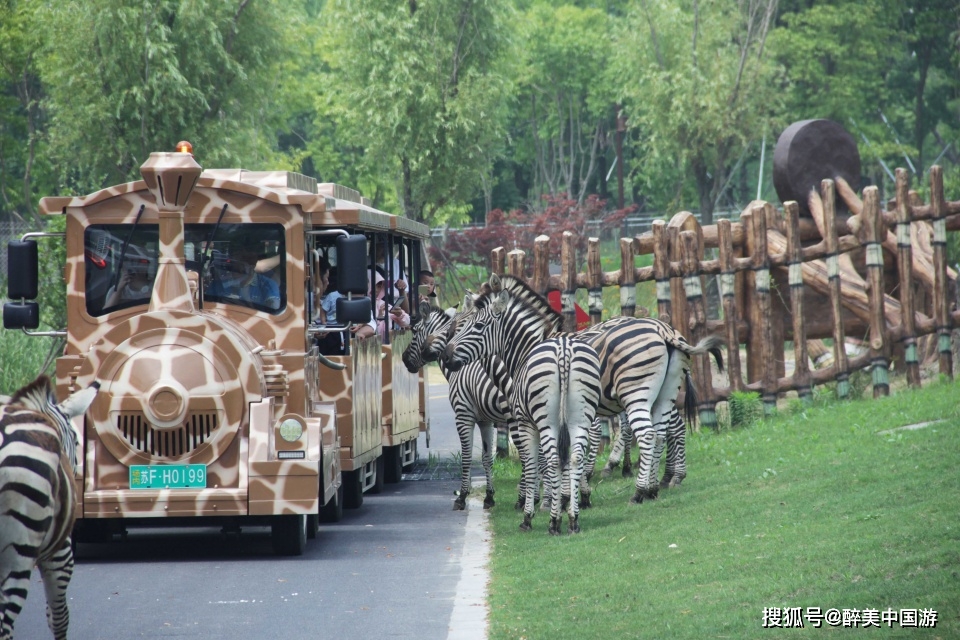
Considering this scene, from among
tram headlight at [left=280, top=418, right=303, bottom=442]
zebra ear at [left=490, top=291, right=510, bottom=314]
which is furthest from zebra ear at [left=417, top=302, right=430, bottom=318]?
tram headlight at [left=280, top=418, right=303, bottom=442]

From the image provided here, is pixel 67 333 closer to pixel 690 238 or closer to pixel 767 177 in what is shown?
pixel 690 238

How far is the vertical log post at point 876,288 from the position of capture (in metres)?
17.9

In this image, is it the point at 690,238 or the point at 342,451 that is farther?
the point at 690,238

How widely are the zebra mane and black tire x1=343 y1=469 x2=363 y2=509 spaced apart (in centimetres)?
221

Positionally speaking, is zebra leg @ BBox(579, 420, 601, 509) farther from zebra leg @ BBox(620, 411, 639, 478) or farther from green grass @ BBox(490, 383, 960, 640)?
zebra leg @ BBox(620, 411, 639, 478)

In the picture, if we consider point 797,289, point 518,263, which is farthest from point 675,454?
point 797,289

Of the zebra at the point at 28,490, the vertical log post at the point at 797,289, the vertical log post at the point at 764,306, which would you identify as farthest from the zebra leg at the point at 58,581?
the vertical log post at the point at 797,289

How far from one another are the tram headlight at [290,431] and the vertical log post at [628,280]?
6.62m

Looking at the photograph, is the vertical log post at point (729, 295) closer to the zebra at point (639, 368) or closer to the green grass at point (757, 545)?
the green grass at point (757, 545)

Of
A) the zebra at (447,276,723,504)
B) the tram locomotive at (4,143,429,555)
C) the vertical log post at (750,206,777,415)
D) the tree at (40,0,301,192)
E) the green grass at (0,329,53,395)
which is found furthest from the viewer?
the tree at (40,0,301,192)

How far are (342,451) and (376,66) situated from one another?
61.5 ft

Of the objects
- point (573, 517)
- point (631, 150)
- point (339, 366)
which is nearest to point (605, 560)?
point (573, 517)

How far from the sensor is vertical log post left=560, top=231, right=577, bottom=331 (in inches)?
663

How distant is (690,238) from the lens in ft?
55.4
